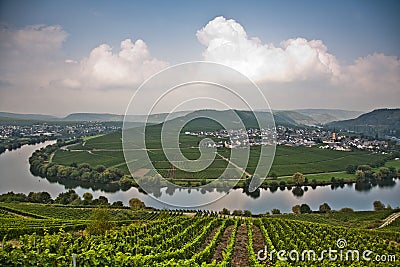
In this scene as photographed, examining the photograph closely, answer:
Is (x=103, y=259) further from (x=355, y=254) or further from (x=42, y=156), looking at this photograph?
(x=42, y=156)

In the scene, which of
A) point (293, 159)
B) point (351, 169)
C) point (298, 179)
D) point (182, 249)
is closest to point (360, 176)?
point (351, 169)

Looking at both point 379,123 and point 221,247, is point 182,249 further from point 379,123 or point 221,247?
point 379,123

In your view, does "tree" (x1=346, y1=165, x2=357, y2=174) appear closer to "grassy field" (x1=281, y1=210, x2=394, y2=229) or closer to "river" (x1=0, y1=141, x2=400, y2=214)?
"river" (x1=0, y1=141, x2=400, y2=214)

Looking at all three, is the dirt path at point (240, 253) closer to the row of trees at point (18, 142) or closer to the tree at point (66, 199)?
the tree at point (66, 199)

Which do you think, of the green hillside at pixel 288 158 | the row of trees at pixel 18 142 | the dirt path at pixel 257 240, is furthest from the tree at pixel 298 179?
the row of trees at pixel 18 142

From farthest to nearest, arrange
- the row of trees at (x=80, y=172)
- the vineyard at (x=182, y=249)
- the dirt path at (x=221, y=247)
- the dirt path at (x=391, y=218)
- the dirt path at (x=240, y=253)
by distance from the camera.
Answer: the row of trees at (x=80, y=172) → the dirt path at (x=391, y=218) → the dirt path at (x=221, y=247) → the dirt path at (x=240, y=253) → the vineyard at (x=182, y=249)

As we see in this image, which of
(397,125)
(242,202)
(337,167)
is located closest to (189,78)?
(242,202)

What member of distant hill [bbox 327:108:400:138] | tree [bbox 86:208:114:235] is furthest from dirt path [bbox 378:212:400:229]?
distant hill [bbox 327:108:400:138]
